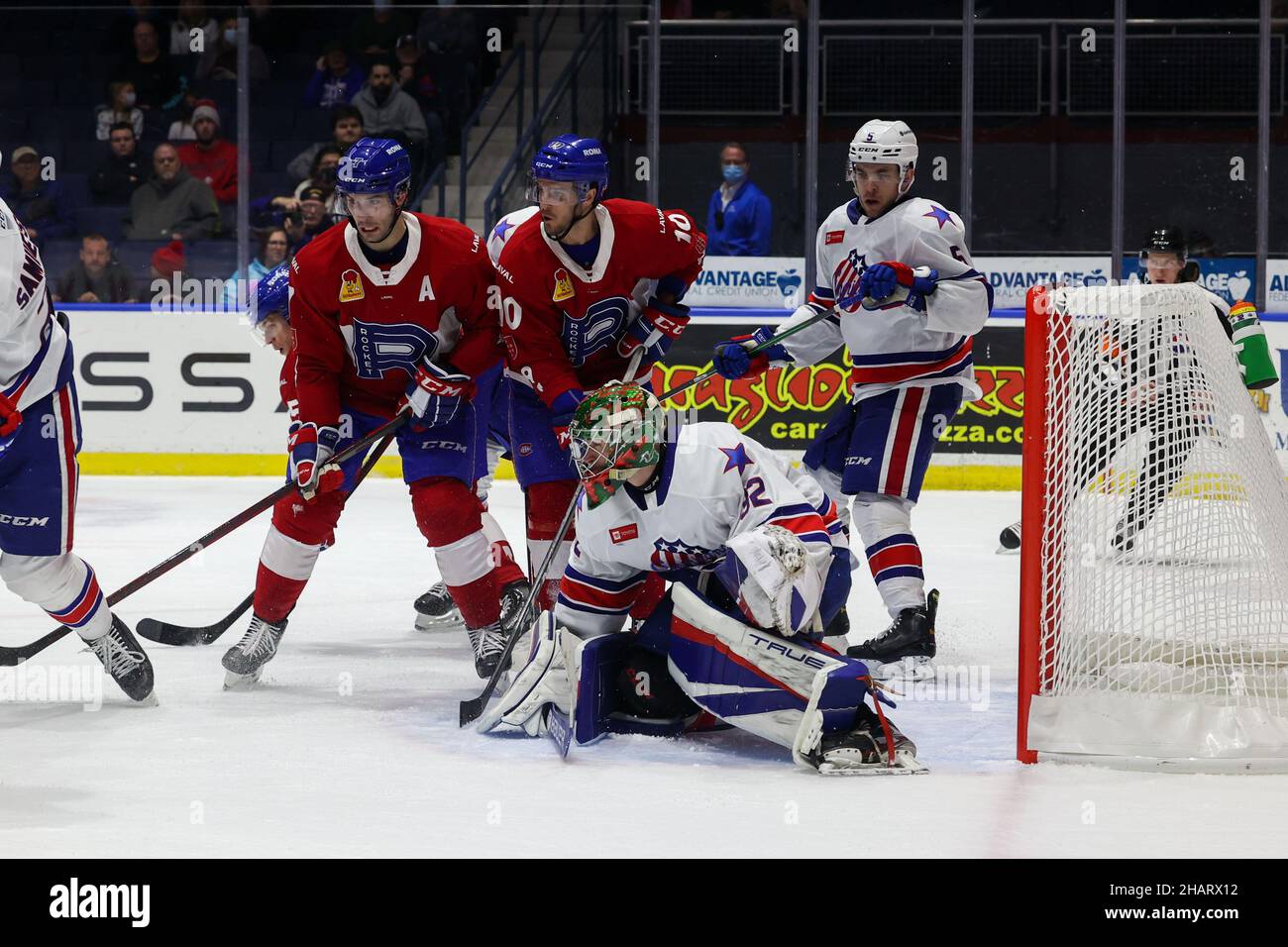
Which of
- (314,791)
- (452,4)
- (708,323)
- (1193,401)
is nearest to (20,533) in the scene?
(314,791)

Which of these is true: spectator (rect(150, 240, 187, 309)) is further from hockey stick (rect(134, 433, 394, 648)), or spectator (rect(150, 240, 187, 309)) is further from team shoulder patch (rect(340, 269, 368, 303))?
team shoulder patch (rect(340, 269, 368, 303))

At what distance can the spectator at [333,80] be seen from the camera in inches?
292

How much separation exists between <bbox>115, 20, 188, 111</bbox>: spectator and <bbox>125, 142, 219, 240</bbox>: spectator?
207mm

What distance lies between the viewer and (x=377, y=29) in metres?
7.64

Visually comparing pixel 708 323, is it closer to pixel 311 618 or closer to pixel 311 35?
pixel 311 35

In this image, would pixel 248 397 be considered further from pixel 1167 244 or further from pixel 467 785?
pixel 467 785

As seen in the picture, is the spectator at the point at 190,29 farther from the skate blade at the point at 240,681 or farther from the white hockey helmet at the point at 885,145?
the skate blade at the point at 240,681

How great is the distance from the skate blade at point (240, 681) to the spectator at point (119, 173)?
4042mm

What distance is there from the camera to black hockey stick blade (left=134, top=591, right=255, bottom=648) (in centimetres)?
409

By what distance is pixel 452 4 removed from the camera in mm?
7465

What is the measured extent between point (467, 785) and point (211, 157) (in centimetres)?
487

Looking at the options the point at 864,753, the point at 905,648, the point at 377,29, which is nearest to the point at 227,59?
the point at 377,29

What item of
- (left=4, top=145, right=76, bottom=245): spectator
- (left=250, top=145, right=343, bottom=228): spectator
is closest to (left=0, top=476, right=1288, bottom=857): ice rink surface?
(left=250, top=145, right=343, bottom=228): spectator

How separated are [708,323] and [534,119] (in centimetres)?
109
